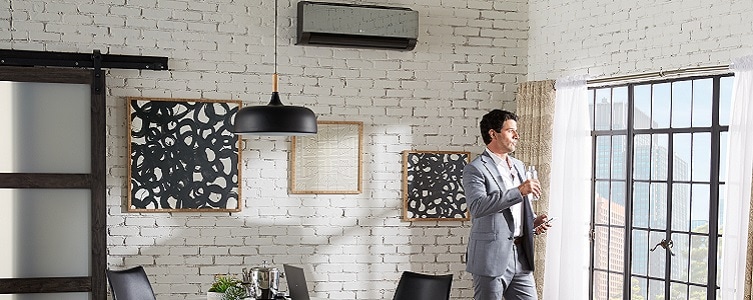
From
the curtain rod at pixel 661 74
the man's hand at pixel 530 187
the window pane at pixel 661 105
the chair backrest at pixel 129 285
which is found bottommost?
the chair backrest at pixel 129 285

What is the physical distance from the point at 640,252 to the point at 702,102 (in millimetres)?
1123

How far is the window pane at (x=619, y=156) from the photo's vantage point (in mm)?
6652

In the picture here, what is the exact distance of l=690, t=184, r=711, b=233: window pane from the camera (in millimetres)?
5945

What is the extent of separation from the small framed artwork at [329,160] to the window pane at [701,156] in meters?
2.46

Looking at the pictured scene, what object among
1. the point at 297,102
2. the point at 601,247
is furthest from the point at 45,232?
the point at 601,247

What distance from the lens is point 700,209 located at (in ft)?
19.6

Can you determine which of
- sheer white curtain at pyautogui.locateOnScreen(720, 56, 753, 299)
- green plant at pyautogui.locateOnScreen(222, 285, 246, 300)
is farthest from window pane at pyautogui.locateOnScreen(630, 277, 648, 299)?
green plant at pyautogui.locateOnScreen(222, 285, 246, 300)

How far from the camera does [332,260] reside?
729 cm

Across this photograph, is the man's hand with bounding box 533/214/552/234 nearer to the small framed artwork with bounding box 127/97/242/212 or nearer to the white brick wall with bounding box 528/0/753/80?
the white brick wall with bounding box 528/0/753/80

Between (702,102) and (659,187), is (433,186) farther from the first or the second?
(702,102)

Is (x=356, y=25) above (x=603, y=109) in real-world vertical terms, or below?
above

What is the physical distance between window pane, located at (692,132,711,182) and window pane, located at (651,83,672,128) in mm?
284

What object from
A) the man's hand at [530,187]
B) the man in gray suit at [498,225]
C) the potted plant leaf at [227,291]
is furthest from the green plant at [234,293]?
the man's hand at [530,187]

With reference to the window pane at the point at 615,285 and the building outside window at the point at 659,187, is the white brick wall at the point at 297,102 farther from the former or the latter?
the window pane at the point at 615,285
